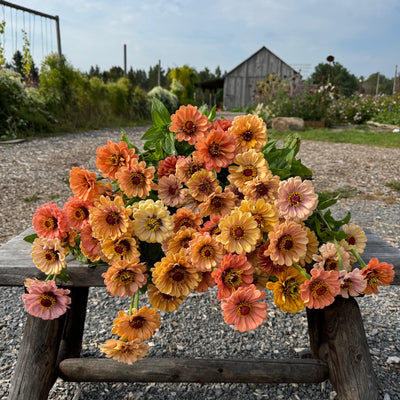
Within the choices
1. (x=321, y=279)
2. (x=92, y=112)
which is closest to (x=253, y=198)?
(x=321, y=279)

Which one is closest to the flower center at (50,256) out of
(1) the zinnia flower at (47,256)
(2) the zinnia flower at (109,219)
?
(1) the zinnia flower at (47,256)

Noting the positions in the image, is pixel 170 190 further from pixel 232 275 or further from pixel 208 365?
pixel 208 365

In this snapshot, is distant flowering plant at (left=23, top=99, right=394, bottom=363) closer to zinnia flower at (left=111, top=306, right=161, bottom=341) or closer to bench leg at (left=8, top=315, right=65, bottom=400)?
zinnia flower at (left=111, top=306, right=161, bottom=341)

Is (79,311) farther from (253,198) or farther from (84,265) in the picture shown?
(253,198)

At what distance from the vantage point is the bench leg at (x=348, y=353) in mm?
1240

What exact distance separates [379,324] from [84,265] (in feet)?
6.15

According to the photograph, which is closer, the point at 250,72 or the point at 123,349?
the point at 123,349

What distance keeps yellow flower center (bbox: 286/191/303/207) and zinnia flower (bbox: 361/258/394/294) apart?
246 millimetres

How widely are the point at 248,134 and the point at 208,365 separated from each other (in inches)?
33.6

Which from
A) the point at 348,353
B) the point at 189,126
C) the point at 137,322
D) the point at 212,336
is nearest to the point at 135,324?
the point at 137,322

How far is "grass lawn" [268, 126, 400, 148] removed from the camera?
8.62 m

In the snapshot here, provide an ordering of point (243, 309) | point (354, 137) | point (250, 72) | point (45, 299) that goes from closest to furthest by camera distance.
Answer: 1. point (243, 309)
2. point (45, 299)
3. point (354, 137)
4. point (250, 72)

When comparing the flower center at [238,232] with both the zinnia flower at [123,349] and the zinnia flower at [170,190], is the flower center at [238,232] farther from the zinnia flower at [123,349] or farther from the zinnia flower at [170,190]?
the zinnia flower at [123,349]

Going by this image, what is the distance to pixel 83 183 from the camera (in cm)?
107
